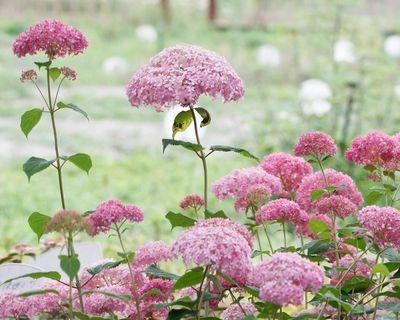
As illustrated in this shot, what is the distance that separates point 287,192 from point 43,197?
11.1ft

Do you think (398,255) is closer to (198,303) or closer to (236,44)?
(198,303)

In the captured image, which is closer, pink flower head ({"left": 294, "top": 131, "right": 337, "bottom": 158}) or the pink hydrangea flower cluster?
the pink hydrangea flower cluster

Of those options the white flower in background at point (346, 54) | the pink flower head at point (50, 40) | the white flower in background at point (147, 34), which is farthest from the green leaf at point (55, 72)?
the white flower in background at point (147, 34)

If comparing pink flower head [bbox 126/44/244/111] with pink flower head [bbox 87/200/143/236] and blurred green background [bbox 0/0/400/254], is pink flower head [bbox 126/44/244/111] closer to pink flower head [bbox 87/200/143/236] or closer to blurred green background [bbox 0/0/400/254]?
pink flower head [bbox 87/200/143/236]

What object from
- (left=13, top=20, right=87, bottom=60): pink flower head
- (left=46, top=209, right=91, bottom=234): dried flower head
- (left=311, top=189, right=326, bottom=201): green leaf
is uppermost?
(left=13, top=20, right=87, bottom=60): pink flower head

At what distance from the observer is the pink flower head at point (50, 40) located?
146cm

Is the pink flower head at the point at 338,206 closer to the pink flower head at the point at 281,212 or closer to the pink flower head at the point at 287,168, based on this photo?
the pink flower head at the point at 281,212

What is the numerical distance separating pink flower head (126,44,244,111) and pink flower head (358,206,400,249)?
0.26 metres

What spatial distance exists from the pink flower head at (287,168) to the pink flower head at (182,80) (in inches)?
9.9

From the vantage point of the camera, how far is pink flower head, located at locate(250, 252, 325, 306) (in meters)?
1.16

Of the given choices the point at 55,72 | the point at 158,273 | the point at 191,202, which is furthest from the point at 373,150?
the point at 55,72

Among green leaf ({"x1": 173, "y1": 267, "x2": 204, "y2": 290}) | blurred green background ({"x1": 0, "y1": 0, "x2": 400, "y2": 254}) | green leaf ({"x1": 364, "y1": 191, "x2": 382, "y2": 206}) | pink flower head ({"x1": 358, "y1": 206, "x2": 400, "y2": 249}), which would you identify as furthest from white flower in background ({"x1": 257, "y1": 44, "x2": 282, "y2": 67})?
green leaf ({"x1": 173, "y1": 267, "x2": 204, "y2": 290})

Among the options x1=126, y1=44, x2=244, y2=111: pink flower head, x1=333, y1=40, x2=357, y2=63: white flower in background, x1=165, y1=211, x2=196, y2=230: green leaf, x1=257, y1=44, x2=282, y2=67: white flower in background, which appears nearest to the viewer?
x1=126, y1=44, x2=244, y2=111: pink flower head

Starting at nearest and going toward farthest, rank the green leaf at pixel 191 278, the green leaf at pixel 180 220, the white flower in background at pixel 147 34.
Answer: the green leaf at pixel 191 278
the green leaf at pixel 180 220
the white flower in background at pixel 147 34
